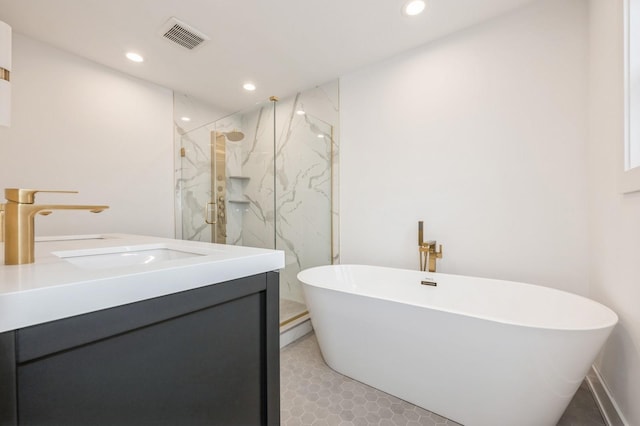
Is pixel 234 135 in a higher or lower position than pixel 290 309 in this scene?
higher

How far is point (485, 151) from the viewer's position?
6.37 ft

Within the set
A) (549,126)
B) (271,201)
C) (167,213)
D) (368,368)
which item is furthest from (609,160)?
(167,213)

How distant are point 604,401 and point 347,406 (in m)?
1.36

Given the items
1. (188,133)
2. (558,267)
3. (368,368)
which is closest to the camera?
(368,368)

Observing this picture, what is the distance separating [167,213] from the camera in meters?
2.73

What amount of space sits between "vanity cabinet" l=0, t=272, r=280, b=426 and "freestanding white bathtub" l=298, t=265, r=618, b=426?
85 cm

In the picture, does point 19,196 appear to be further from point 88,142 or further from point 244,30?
point 88,142

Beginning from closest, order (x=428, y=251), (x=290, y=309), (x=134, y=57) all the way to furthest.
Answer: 1. (x=428, y=251)
2. (x=134, y=57)
3. (x=290, y=309)

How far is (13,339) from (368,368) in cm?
164

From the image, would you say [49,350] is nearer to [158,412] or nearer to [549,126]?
[158,412]

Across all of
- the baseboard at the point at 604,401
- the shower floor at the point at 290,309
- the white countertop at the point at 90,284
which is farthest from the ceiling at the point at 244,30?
the baseboard at the point at 604,401

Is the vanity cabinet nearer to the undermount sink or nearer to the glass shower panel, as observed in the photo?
the undermount sink

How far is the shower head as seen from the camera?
9.46 feet

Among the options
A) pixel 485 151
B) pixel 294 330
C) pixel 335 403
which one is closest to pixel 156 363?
pixel 335 403
